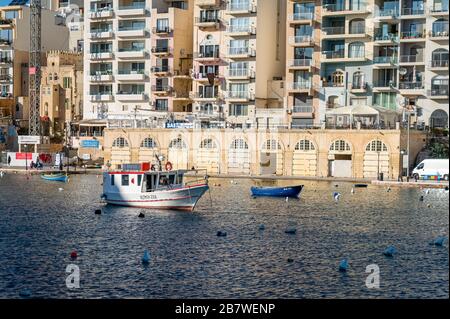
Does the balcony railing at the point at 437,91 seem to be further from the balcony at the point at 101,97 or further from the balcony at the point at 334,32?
the balcony at the point at 101,97

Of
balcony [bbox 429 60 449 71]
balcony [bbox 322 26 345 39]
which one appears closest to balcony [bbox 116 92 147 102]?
balcony [bbox 322 26 345 39]

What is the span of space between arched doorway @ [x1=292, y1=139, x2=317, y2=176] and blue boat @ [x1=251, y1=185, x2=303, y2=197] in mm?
22967

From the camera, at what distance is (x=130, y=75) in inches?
5022

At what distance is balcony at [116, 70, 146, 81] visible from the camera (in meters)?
127

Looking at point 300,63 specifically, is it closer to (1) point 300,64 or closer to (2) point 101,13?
(1) point 300,64

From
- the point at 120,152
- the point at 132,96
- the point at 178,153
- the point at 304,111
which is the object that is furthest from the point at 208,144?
the point at 132,96

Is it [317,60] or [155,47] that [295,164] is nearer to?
[317,60]

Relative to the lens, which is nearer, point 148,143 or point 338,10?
point 338,10

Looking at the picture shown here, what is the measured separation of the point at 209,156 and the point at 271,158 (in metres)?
8.12

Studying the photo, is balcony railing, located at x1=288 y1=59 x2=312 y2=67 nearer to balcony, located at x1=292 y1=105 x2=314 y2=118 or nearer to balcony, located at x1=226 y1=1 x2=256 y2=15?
balcony, located at x1=292 y1=105 x2=314 y2=118

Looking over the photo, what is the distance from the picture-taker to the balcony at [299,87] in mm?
112938

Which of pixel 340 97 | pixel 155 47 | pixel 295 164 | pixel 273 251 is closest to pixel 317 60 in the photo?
pixel 340 97

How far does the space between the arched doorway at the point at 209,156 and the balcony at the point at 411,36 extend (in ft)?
88.8

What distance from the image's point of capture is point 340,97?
111062 millimetres
